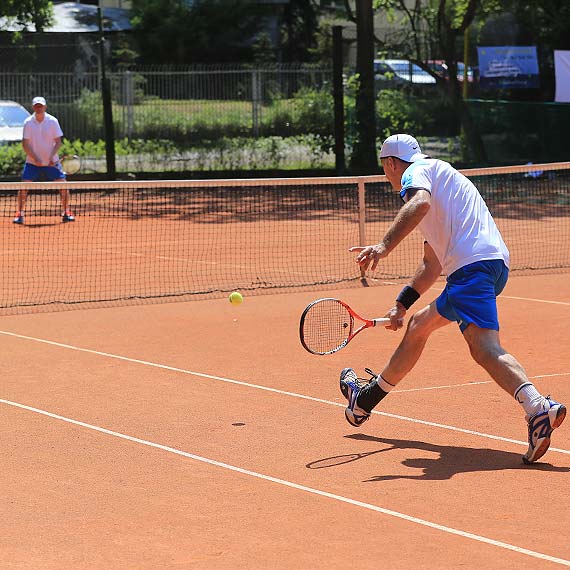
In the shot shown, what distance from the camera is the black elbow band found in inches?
253

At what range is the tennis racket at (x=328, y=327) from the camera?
6434 millimetres

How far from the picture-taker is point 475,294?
5.94 m

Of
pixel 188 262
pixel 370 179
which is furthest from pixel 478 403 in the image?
pixel 188 262

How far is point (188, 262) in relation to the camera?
14422 mm

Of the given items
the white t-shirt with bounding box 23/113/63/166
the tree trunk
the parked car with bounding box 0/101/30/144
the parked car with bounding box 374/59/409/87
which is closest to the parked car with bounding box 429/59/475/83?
the parked car with bounding box 374/59/409/87

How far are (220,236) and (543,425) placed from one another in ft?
38.3

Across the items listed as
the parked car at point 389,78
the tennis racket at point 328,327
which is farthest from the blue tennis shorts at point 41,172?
the tennis racket at point 328,327

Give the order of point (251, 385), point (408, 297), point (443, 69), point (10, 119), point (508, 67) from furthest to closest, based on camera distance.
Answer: point (443, 69) → point (508, 67) → point (10, 119) → point (251, 385) → point (408, 297)

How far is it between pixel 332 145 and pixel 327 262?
10.7 metres

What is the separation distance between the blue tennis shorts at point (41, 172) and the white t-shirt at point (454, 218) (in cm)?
1249

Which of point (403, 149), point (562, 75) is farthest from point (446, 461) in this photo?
point (562, 75)

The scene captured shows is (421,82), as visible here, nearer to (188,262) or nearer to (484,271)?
(188,262)

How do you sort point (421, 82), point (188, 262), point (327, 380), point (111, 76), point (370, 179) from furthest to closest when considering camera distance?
point (421, 82) → point (111, 76) → point (188, 262) → point (370, 179) → point (327, 380)

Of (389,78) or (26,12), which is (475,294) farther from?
(26,12)
